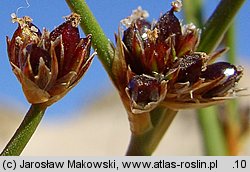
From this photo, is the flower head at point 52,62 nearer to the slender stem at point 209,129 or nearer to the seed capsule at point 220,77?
the seed capsule at point 220,77

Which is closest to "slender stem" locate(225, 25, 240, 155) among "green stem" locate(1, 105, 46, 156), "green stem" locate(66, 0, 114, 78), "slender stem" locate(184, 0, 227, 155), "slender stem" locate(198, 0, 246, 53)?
"slender stem" locate(184, 0, 227, 155)

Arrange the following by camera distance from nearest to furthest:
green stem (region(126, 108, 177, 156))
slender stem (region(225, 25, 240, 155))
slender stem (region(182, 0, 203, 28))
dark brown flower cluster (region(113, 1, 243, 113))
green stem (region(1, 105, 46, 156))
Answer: green stem (region(1, 105, 46, 156)) < dark brown flower cluster (region(113, 1, 243, 113)) < green stem (region(126, 108, 177, 156)) < slender stem (region(182, 0, 203, 28)) < slender stem (region(225, 25, 240, 155))

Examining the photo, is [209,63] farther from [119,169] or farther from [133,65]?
[119,169]

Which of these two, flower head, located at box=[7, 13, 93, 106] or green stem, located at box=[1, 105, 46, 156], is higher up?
flower head, located at box=[7, 13, 93, 106]

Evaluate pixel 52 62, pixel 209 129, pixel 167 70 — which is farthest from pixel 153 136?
pixel 209 129

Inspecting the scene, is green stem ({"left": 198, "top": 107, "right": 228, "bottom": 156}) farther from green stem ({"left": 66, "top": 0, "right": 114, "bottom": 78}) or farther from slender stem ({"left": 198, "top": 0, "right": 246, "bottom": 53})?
green stem ({"left": 66, "top": 0, "right": 114, "bottom": 78})

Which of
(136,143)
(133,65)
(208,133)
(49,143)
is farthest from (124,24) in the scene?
(49,143)

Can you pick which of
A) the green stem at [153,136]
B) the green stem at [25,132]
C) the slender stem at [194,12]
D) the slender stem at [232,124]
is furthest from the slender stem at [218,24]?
the slender stem at [232,124]

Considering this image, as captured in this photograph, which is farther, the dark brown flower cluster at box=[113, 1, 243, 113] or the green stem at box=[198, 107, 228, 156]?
the green stem at box=[198, 107, 228, 156]
